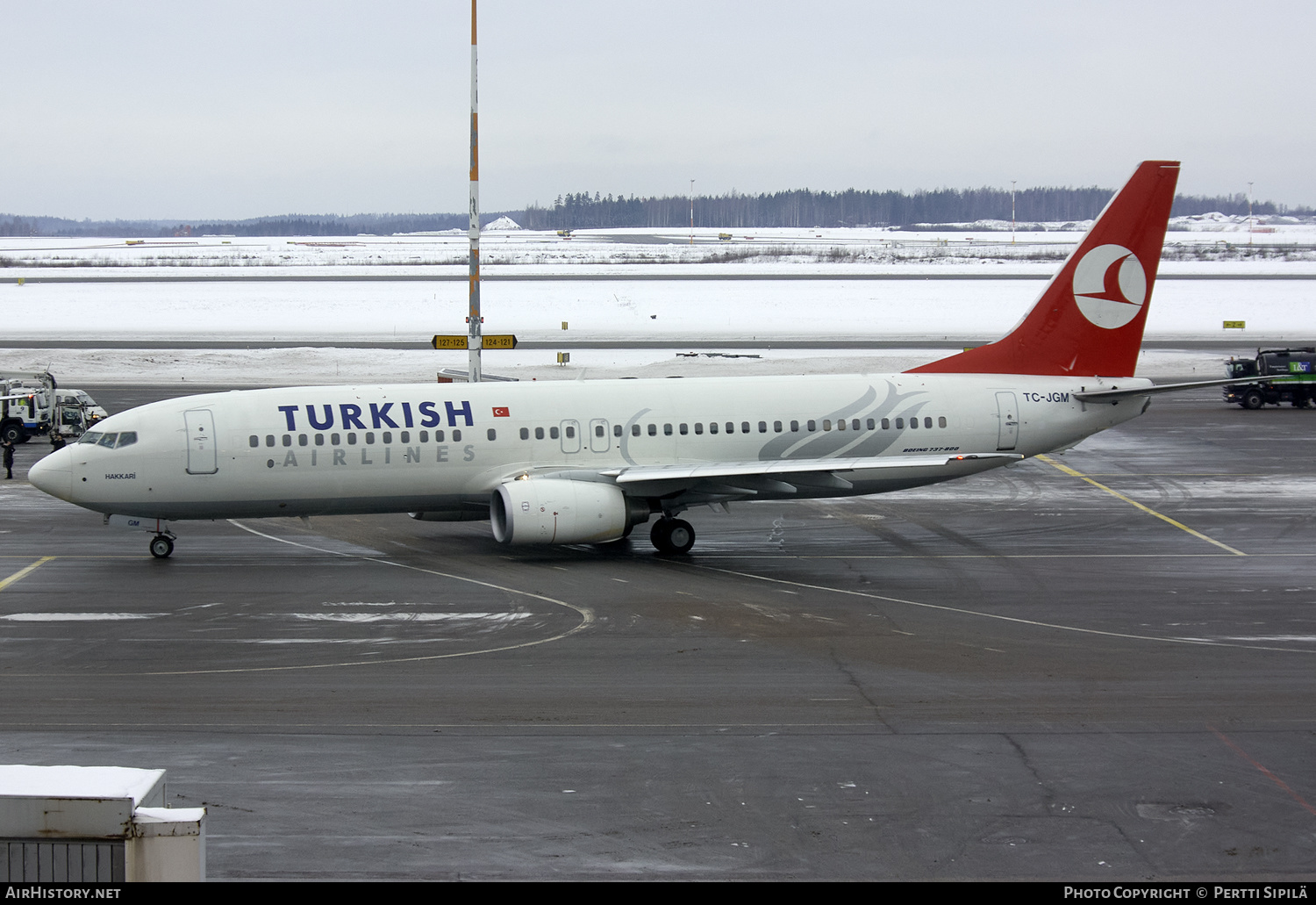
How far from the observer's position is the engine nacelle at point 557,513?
27562 mm

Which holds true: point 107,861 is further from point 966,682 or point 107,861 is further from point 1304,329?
point 1304,329

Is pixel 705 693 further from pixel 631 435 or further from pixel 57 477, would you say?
pixel 57 477

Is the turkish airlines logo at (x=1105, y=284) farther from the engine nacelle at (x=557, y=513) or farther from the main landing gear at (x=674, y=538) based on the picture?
the engine nacelle at (x=557, y=513)

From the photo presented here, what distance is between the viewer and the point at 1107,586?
26.0 m

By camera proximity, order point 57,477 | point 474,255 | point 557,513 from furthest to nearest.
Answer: point 474,255
point 57,477
point 557,513

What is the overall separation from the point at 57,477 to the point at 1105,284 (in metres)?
26.5

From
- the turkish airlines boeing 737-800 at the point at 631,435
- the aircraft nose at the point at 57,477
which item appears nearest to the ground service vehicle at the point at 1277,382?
the turkish airlines boeing 737-800 at the point at 631,435

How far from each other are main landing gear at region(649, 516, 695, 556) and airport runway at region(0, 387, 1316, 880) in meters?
0.53

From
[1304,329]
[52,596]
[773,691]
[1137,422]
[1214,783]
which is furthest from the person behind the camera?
[1304,329]

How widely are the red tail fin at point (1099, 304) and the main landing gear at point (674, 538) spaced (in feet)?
26.7

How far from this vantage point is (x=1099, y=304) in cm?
3244

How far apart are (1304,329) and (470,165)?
211 feet

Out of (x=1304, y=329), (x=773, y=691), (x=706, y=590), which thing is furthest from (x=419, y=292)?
(x=773, y=691)

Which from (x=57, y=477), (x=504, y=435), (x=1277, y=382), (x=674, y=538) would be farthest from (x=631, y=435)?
(x=1277, y=382)
